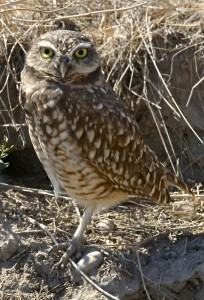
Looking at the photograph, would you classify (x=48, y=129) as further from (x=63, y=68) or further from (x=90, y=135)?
(x=63, y=68)

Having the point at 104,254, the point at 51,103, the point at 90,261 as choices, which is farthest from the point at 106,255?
the point at 51,103

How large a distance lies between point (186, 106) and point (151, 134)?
391mm

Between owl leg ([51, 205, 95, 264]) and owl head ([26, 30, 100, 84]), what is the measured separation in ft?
2.71

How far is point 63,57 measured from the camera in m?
3.65

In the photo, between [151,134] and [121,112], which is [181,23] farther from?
[121,112]

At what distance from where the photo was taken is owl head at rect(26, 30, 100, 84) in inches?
144

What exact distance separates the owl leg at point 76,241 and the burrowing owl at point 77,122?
0.5 inches

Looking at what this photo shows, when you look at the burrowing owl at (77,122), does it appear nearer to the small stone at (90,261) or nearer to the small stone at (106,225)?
the small stone at (90,261)

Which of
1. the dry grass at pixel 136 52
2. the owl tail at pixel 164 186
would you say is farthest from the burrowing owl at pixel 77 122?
the dry grass at pixel 136 52

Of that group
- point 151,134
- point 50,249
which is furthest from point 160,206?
point 50,249

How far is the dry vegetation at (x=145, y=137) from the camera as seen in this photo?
406 cm

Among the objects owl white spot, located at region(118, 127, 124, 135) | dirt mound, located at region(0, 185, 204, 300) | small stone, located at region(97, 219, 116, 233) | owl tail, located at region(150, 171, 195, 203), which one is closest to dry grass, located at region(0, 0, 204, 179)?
owl tail, located at region(150, 171, 195, 203)

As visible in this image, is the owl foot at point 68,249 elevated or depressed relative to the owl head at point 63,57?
depressed

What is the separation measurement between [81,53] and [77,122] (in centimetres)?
37
